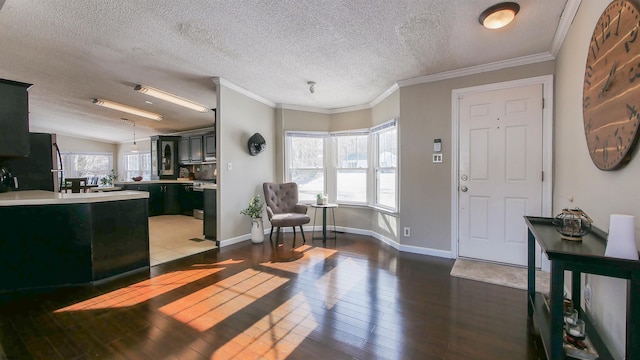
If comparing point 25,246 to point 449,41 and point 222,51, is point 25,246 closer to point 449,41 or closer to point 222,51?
point 222,51

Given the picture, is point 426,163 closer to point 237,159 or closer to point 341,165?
point 341,165

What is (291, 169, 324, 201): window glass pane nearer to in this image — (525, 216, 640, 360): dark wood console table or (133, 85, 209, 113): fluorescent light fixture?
(133, 85, 209, 113): fluorescent light fixture

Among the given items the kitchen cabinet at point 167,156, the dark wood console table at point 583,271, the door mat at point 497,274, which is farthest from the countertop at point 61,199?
the kitchen cabinet at point 167,156

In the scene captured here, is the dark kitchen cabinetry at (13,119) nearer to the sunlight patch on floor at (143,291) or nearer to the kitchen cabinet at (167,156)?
the sunlight patch on floor at (143,291)

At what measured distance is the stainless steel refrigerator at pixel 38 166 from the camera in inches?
152

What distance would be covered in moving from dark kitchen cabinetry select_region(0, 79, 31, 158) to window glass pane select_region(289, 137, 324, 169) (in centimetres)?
355

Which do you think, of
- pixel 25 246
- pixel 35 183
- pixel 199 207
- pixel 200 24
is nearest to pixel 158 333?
pixel 25 246

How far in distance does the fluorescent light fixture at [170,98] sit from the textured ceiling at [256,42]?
0.16 metres

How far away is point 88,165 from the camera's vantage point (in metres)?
9.67

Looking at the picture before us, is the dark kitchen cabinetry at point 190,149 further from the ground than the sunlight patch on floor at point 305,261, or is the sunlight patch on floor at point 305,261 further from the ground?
the dark kitchen cabinetry at point 190,149

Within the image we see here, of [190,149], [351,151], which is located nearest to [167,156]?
[190,149]

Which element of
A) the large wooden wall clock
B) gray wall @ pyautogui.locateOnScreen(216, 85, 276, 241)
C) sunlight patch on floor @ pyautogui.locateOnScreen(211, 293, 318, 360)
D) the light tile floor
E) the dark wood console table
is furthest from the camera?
gray wall @ pyautogui.locateOnScreen(216, 85, 276, 241)

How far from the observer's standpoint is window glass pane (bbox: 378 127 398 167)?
405 centimetres

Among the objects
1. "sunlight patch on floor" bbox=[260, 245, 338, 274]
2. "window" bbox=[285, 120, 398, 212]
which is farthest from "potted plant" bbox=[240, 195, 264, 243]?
"window" bbox=[285, 120, 398, 212]
